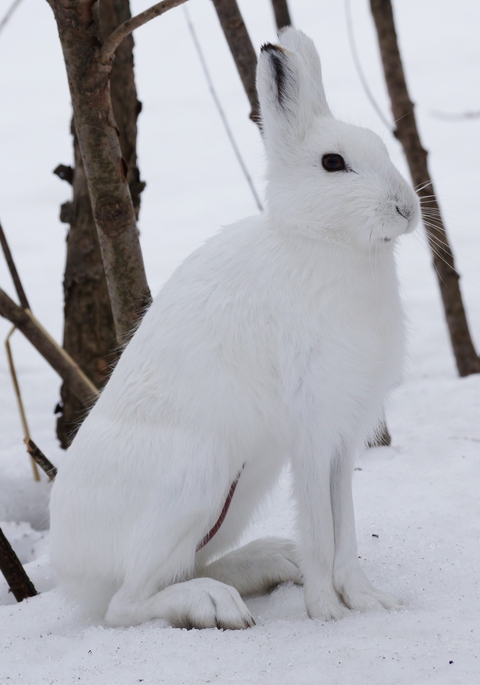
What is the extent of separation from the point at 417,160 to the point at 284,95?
8.97 ft

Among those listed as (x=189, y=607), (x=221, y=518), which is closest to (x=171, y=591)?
(x=189, y=607)

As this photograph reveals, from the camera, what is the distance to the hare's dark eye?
2.06 meters

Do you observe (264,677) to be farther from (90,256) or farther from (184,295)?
(90,256)

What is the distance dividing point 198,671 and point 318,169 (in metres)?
1.20

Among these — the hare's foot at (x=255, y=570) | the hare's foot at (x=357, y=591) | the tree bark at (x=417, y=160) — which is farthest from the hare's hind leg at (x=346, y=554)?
the tree bark at (x=417, y=160)

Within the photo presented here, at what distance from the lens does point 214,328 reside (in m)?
2.14

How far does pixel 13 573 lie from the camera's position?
264 cm

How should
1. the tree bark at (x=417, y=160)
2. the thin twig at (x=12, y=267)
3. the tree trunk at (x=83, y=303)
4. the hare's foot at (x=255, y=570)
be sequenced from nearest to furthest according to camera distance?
the hare's foot at (x=255, y=570)
the thin twig at (x=12, y=267)
the tree trunk at (x=83, y=303)
the tree bark at (x=417, y=160)

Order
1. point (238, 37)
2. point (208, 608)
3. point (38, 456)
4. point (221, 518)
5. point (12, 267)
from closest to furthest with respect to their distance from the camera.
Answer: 1. point (208, 608)
2. point (221, 518)
3. point (38, 456)
4. point (12, 267)
5. point (238, 37)

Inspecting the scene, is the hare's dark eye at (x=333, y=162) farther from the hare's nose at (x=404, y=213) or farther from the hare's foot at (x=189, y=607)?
the hare's foot at (x=189, y=607)

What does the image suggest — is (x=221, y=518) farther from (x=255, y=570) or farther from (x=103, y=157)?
(x=103, y=157)

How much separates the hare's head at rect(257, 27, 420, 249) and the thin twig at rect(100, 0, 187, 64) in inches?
14.8

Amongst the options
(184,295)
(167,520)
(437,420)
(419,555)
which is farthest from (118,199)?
(437,420)

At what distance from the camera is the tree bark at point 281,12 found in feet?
13.6
